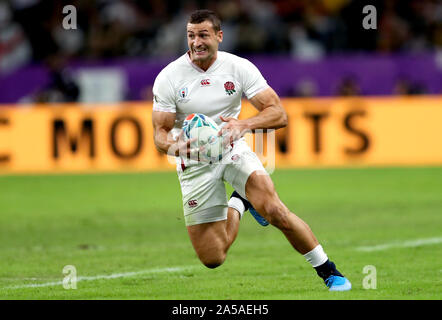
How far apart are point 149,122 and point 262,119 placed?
11074 mm

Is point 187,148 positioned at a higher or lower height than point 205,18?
lower

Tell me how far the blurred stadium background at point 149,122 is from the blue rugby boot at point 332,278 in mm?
1724

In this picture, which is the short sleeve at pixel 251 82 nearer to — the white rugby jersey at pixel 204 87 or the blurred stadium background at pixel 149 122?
the white rugby jersey at pixel 204 87

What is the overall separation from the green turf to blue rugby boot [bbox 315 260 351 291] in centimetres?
11

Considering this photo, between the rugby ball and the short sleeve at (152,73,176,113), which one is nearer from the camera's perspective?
the rugby ball

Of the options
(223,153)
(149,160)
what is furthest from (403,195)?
(223,153)

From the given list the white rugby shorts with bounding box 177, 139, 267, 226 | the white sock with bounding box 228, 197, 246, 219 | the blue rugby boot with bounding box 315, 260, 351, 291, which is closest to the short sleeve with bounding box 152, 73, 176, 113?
the white rugby shorts with bounding box 177, 139, 267, 226

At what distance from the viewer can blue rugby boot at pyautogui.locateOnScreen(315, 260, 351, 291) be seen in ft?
24.7

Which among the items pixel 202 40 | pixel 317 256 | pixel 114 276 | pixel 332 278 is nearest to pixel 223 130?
pixel 202 40

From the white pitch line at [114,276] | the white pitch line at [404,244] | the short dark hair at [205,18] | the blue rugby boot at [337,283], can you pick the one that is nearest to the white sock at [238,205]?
the white pitch line at [114,276]

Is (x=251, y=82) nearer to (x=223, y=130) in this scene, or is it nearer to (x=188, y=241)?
(x=223, y=130)

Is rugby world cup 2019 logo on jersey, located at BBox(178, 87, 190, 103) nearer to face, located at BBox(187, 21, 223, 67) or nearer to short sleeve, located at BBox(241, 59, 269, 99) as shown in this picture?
face, located at BBox(187, 21, 223, 67)

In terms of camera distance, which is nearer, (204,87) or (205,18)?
(205,18)

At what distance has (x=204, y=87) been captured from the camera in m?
8.06
